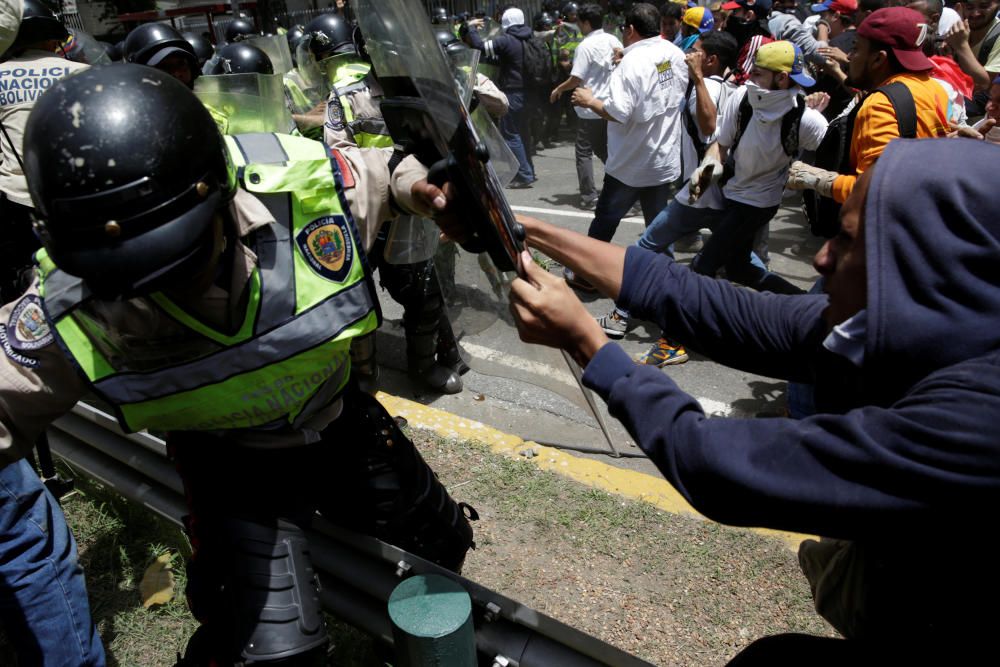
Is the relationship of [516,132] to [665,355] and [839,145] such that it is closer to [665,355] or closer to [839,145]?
[665,355]

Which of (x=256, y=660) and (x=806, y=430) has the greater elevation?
(x=806, y=430)

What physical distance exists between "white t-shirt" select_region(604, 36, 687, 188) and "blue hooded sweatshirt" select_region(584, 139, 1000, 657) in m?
4.23

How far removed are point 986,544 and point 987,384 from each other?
29cm

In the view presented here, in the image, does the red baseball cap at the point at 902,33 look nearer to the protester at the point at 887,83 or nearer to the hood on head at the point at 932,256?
the protester at the point at 887,83

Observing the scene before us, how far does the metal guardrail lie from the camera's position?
210cm

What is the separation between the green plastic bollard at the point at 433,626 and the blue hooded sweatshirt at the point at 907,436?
0.87 metres

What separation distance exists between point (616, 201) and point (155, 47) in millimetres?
3313

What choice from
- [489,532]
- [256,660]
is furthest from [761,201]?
[256,660]

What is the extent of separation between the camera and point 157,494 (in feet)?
10.5

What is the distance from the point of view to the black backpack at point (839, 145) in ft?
11.4

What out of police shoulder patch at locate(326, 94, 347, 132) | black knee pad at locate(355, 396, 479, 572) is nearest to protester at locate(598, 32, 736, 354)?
police shoulder patch at locate(326, 94, 347, 132)

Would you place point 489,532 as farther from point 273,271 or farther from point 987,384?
point 987,384

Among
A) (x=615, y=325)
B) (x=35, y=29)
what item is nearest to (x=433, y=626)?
(x=615, y=325)

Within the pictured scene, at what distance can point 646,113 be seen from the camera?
17.9 ft
